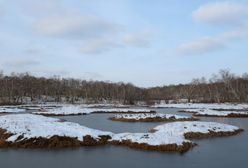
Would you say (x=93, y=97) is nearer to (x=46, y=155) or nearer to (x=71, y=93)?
(x=71, y=93)

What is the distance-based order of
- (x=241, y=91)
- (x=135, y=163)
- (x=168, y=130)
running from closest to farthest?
(x=135, y=163)
(x=168, y=130)
(x=241, y=91)

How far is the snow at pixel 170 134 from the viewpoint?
21156 mm

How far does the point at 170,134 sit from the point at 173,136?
5.40 feet

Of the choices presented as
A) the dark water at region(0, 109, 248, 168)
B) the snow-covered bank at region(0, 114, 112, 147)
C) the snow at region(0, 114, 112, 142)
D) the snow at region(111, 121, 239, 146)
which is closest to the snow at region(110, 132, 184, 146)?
the snow at region(111, 121, 239, 146)

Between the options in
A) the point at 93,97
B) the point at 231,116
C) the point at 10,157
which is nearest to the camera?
the point at 10,157

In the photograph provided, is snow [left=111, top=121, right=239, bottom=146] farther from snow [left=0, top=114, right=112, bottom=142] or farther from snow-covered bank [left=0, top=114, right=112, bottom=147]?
snow [left=0, top=114, right=112, bottom=142]

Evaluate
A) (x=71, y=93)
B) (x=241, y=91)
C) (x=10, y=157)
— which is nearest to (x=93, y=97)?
(x=71, y=93)

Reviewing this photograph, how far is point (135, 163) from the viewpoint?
53.1 ft

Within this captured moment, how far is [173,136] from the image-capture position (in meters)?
22.7

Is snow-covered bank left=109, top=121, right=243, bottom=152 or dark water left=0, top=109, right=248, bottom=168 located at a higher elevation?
snow-covered bank left=109, top=121, right=243, bottom=152

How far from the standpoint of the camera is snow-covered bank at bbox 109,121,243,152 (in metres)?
20.3

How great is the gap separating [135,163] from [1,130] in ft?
42.3

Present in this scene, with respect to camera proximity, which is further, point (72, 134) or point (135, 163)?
point (72, 134)

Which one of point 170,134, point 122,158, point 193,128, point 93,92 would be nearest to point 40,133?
point 122,158
